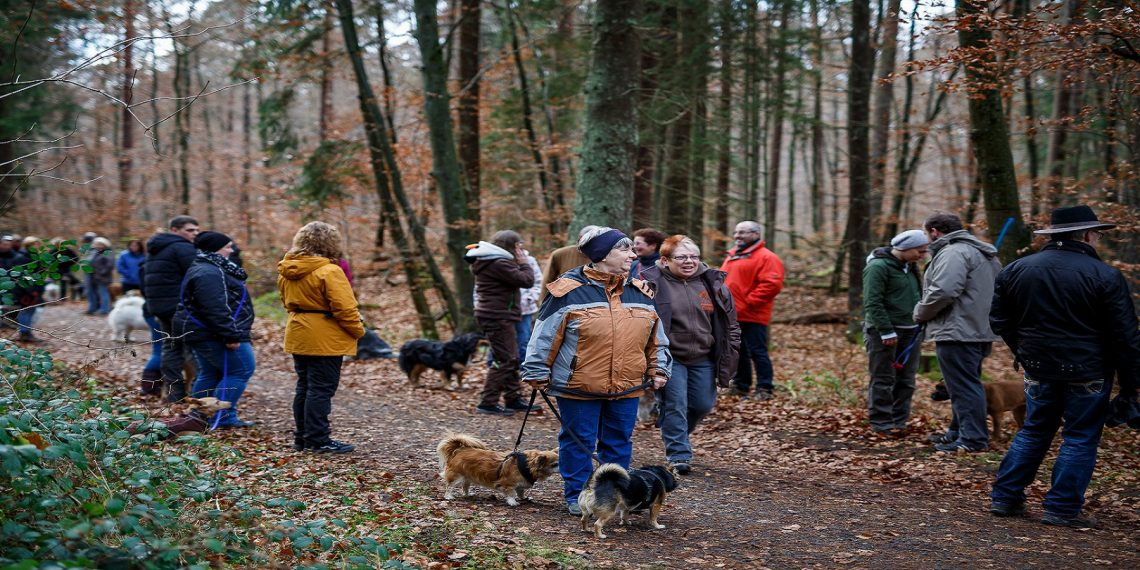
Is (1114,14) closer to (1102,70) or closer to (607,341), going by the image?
(1102,70)

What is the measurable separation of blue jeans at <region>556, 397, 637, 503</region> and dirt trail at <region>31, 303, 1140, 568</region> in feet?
1.10

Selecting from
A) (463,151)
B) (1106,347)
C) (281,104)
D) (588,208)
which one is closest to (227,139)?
(281,104)

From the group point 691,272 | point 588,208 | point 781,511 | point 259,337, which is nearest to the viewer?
point 781,511

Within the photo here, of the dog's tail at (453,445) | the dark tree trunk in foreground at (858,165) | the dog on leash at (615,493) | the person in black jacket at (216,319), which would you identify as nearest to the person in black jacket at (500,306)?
the person in black jacket at (216,319)

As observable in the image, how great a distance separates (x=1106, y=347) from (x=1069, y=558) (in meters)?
1.40

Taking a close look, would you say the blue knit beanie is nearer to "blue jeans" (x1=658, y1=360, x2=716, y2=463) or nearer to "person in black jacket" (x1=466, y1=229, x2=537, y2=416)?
"blue jeans" (x1=658, y1=360, x2=716, y2=463)

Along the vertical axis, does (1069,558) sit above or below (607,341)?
below

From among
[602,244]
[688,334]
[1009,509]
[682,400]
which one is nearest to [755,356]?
[682,400]

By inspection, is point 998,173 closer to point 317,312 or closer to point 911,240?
point 911,240

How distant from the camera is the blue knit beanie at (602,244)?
496 cm

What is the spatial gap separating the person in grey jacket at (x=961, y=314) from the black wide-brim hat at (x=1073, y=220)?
1.58 metres

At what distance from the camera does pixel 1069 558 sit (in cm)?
458

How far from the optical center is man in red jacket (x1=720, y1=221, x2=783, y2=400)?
9.40 meters

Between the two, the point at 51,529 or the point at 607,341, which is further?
the point at 607,341
